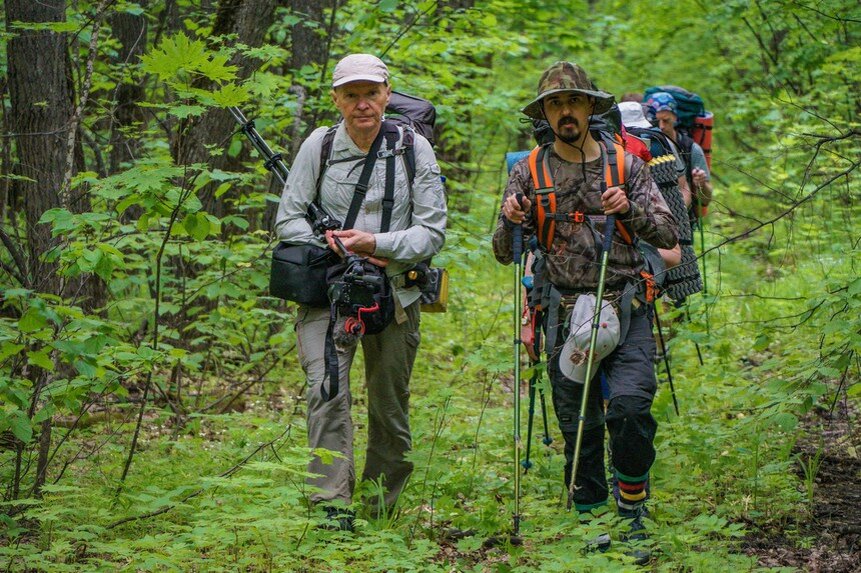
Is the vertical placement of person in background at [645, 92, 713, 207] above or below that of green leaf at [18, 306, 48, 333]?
above

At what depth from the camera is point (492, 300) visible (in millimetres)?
12812

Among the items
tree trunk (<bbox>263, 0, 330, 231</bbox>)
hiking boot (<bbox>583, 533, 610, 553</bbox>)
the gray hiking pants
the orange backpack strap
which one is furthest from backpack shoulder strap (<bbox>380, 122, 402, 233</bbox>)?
tree trunk (<bbox>263, 0, 330, 231</bbox>)

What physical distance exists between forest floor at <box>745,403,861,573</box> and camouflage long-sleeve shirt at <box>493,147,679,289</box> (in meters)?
1.35

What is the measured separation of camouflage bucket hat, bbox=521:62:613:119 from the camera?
523 cm

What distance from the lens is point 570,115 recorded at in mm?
5266

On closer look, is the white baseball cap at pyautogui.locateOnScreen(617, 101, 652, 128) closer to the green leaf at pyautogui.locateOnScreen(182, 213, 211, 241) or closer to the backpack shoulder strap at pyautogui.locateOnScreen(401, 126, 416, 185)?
the backpack shoulder strap at pyautogui.locateOnScreen(401, 126, 416, 185)

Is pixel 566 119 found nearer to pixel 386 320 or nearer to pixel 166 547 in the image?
Result: pixel 386 320

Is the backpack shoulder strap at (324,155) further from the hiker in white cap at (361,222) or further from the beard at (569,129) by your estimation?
the beard at (569,129)

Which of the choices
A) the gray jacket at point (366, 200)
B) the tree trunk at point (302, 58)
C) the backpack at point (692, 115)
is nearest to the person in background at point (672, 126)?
the backpack at point (692, 115)

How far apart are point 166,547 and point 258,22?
454 cm

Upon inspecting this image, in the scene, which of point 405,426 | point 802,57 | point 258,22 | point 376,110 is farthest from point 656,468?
point 802,57

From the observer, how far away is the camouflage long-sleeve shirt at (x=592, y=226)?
205 inches

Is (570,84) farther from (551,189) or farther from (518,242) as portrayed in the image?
(518,242)

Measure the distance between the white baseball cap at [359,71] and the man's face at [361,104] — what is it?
5cm
